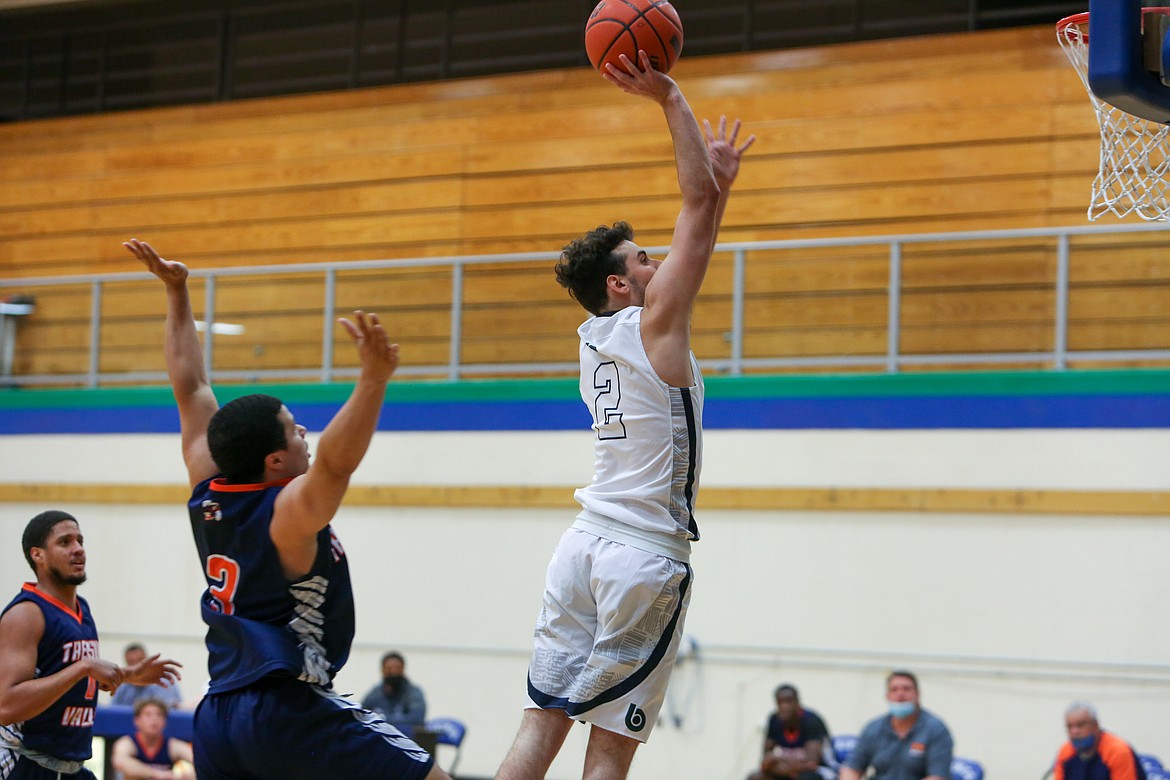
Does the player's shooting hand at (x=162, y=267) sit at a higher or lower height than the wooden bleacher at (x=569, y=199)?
lower

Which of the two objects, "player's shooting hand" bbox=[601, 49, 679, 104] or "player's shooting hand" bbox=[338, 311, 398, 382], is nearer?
"player's shooting hand" bbox=[338, 311, 398, 382]

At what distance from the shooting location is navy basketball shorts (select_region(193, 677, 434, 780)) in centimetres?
389

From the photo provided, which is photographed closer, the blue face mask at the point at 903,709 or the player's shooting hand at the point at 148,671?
the player's shooting hand at the point at 148,671

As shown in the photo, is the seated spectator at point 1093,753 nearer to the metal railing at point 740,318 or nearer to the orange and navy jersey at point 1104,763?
the orange and navy jersey at point 1104,763

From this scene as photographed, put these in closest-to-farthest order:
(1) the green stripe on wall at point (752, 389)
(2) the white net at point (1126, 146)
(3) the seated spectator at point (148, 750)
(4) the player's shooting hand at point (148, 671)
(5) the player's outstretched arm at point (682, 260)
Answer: (5) the player's outstretched arm at point (682, 260)
(4) the player's shooting hand at point (148, 671)
(2) the white net at point (1126, 146)
(1) the green stripe on wall at point (752, 389)
(3) the seated spectator at point (148, 750)

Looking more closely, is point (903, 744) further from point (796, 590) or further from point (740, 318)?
point (740, 318)

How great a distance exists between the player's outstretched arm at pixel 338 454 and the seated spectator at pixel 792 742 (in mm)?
7140

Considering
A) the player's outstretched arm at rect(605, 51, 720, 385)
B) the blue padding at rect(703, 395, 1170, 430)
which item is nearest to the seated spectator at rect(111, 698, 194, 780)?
the blue padding at rect(703, 395, 1170, 430)

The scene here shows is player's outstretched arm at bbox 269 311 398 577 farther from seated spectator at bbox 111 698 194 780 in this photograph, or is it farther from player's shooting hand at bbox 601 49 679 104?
seated spectator at bbox 111 698 194 780

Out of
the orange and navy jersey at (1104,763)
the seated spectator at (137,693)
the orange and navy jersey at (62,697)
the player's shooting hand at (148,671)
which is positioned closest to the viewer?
the player's shooting hand at (148,671)

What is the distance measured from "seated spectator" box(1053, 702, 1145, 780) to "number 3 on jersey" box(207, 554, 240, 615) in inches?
272

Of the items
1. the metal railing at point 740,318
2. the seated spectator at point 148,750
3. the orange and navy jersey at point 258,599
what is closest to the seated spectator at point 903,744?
the metal railing at point 740,318

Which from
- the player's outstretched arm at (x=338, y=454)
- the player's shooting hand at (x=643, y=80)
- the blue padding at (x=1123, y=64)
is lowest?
the player's outstretched arm at (x=338, y=454)

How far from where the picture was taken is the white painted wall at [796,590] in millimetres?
10266
